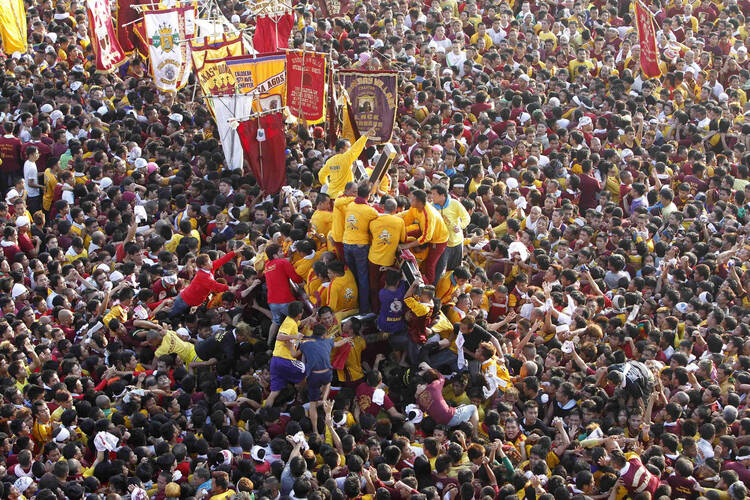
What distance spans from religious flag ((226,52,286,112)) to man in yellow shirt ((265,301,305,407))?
5238 millimetres

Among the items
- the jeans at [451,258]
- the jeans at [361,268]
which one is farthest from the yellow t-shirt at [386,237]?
the jeans at [451,258]

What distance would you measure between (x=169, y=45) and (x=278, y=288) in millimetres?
6730

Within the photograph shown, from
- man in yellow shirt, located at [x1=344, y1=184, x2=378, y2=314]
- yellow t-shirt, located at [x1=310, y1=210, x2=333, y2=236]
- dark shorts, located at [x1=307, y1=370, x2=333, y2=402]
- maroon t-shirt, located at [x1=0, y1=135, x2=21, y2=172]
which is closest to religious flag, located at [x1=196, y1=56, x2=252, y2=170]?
maroon t-shirt, located at [x1=0, y1=135, x2=21, y2=172]

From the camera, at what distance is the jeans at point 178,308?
13547 mm

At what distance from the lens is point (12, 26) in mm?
18125

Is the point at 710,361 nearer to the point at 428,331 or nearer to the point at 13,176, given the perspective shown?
the point at 428,331

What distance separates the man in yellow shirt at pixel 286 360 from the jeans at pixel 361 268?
94 centimetres

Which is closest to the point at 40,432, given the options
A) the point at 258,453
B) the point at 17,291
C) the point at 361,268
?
the point at 258,453

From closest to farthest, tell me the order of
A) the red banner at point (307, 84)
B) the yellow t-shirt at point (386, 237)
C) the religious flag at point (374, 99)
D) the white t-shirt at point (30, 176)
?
the yellow t-shirt at point (386, 237) < the religious flag at point (374, 99) < the white t-shirt at point (30, 176) < the red banner at point (307, 84)

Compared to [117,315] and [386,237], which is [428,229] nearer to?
[386,237]

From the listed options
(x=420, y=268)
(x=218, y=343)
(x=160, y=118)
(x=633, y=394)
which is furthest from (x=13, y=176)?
(x=633, y=394)

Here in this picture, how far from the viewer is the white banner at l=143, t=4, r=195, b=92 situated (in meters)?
18.1

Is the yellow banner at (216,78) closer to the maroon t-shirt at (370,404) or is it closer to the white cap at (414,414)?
the maroon t-shirt at (370,404)

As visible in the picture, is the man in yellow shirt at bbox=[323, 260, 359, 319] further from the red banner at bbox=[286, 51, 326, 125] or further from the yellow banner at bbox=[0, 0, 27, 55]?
the yellow banner at bbox=[0, 0, 27, 55]
